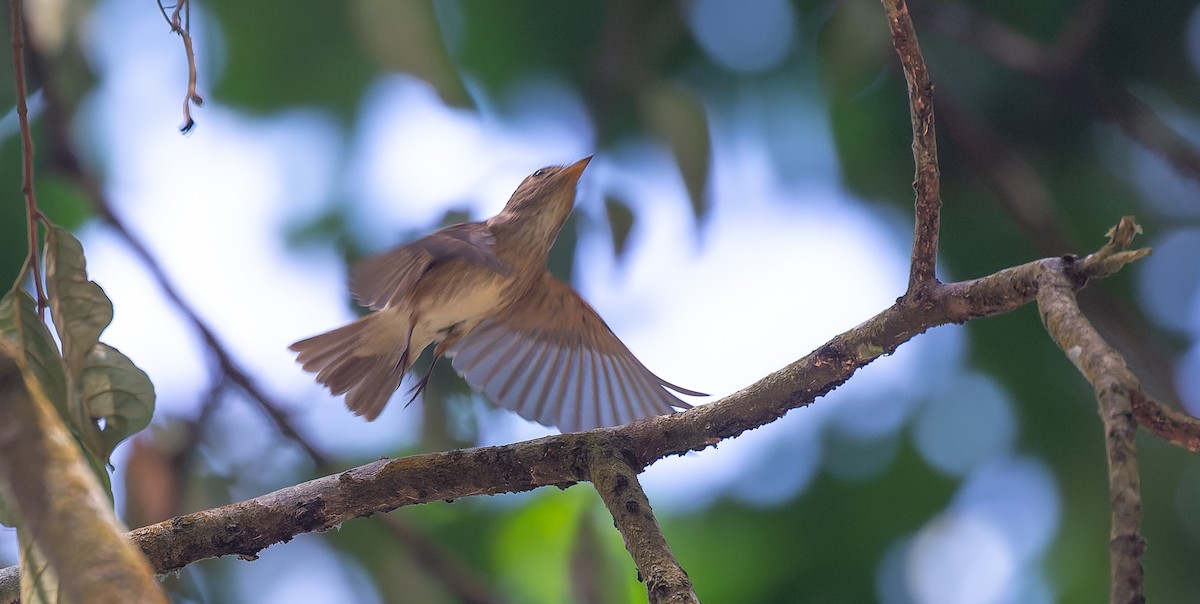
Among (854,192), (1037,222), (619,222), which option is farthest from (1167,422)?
(854,192)

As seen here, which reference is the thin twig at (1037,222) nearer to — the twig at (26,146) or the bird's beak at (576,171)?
the bird's beak at (576,171)

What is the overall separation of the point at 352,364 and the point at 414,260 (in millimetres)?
500

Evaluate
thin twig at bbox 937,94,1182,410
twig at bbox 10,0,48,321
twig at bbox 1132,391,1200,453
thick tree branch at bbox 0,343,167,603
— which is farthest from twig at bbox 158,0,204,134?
thin twig at bbox 937,94,1182,410

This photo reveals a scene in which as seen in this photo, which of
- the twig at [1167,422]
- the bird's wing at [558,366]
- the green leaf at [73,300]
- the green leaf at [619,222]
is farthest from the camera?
the bird's wing at [558,366]

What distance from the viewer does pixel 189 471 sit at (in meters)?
2.93

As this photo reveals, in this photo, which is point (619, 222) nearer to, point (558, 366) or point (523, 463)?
point (558, 366)

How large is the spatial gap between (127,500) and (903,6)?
2447 millimetres

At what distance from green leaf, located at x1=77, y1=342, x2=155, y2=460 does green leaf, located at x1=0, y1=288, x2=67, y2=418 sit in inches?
2.6

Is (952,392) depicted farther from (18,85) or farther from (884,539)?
(18,85)

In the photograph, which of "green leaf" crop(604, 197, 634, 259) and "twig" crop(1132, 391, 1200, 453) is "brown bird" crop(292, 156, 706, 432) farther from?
"twig" crop(1132, 391, 1200, 453)

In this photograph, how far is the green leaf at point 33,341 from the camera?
1.24m

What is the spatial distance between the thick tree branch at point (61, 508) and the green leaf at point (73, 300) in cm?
45

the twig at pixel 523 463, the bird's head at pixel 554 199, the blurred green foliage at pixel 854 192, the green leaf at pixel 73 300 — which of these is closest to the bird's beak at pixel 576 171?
the bird's head at pixel 554 199

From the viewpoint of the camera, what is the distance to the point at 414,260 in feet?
8.32
